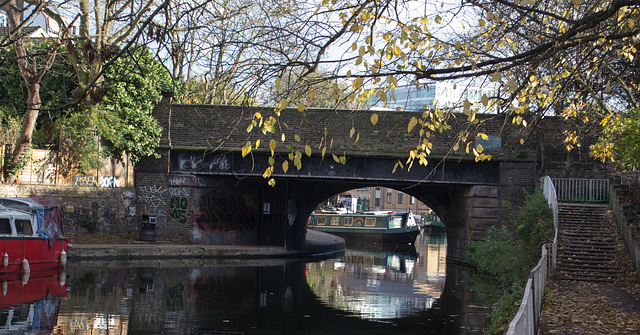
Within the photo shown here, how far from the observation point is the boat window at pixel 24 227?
57.1 ft

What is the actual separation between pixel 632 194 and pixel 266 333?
1257 centimetres

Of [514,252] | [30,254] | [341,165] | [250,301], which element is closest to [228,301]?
[250,301]

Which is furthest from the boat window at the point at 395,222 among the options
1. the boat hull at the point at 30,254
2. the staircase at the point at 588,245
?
the boat hull at the point at 30,254

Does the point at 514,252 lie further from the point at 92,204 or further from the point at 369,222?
the point at 369,222

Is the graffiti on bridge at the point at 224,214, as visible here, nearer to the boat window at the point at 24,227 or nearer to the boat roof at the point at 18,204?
the boat roof at the point at 18,204

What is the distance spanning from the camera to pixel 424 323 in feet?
41.8

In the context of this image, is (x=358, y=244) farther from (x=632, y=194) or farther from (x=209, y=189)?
(x=632, y=194)

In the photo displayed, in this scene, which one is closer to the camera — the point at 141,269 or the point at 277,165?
the point at 141,269

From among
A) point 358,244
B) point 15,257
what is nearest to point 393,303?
point 15,257

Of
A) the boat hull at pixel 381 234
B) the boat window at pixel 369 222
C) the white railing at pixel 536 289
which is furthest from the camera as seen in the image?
the boat window at pixel 369 222

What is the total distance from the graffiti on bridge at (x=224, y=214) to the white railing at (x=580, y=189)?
12102 mm

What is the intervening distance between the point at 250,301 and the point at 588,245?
30.0 feet

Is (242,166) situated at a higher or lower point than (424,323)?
higher

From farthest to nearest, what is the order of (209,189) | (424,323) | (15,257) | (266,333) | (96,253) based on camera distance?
(209,189), (96,253), (15,257), (424,323), (266,333)
